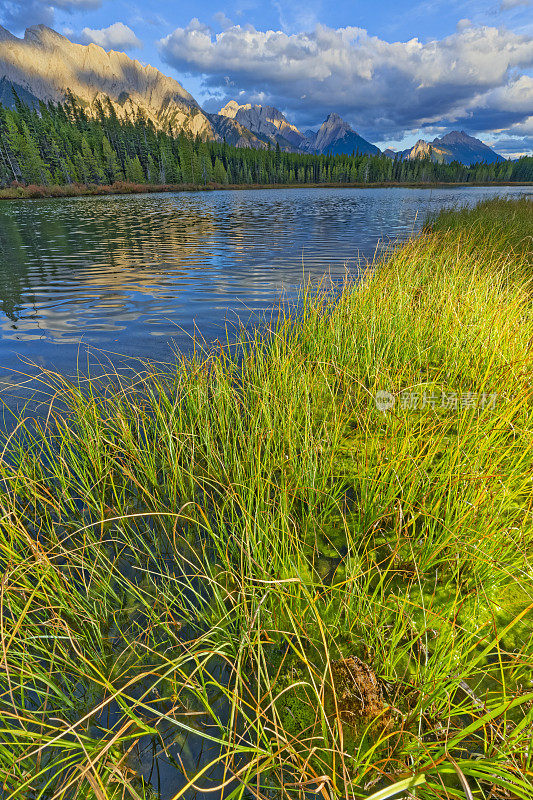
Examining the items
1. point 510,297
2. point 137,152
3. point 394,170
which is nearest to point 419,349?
point 510,297

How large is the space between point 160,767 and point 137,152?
116957mm

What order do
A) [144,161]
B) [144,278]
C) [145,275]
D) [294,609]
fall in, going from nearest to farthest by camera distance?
[294,609]
[144,278]
[145,275]
[144,161]

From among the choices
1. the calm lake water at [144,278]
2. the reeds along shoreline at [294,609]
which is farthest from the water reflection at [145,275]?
the reeds along shoreline at [294,609]

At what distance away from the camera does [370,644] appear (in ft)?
6.42

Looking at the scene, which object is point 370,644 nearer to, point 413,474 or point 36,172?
point 413,474

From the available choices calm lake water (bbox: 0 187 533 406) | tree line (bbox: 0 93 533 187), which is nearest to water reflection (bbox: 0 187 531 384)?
calm lake water (bbox: 0 187 533 406)

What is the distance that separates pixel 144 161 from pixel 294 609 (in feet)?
366

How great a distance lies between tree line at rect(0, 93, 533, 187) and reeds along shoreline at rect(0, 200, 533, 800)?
8576cm

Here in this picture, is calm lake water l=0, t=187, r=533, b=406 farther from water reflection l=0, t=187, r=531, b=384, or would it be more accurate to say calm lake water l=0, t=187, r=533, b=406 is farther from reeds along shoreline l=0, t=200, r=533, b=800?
reeds along shoreline l=0, t=200, r=533, b=800

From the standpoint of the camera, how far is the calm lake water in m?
7.53

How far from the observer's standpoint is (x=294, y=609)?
2.11 meters

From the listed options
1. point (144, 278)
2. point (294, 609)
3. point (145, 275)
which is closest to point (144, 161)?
point (145, 275)

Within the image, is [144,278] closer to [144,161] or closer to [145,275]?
[145,275]

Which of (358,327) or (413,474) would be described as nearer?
(413,474)
